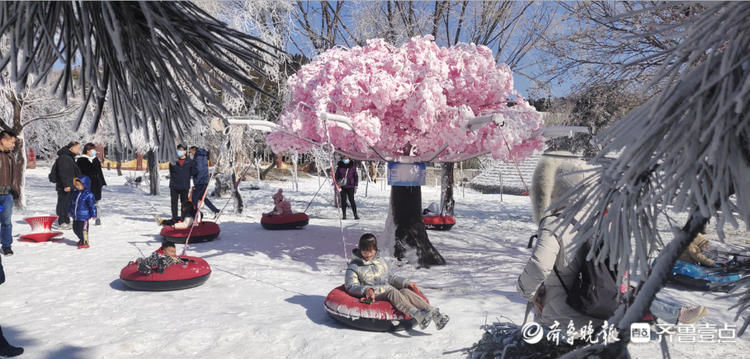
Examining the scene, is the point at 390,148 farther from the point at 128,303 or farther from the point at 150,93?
the point at 150,93

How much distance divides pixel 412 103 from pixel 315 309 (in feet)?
9.05

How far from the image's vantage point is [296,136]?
20.6ft

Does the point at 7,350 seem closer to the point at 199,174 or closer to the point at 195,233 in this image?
the point at 195,233

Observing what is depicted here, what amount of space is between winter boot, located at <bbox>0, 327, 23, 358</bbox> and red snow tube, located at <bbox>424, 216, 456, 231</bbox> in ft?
23.8

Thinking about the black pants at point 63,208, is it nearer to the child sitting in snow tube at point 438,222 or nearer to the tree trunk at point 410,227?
the tree trunk at point 410,227

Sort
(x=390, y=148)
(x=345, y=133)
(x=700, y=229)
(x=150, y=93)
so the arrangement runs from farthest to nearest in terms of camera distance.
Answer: (x=390, y=148)
(x=345, y=133)
(x=150, y=93)
(x=700, y=229)

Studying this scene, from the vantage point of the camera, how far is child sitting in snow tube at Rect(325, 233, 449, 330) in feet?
13.4

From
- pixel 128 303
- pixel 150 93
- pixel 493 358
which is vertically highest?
pixel 150 93

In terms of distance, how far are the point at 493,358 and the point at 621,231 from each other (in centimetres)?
112

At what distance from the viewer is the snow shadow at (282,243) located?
24.0 feet

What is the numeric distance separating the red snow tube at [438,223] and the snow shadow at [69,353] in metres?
6.93

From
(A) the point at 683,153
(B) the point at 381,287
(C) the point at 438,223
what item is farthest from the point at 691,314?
(C) the point at 438,223

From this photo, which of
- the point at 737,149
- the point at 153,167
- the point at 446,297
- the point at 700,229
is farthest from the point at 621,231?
the point at 153,167

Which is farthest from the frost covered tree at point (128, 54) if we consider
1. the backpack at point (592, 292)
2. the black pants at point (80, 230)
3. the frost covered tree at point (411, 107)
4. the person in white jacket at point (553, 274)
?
the black pants at point (80, 230)
